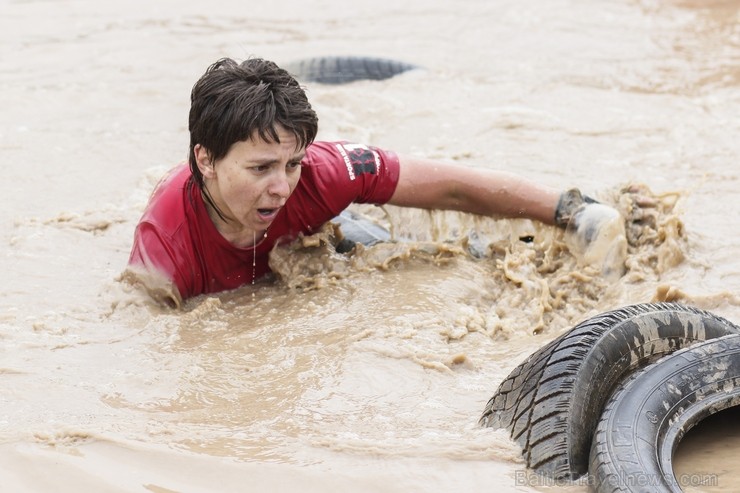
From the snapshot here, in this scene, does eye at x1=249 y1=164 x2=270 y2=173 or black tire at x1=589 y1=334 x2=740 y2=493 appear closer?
black tire at x1=589 y1=334 x2=740 y2=493

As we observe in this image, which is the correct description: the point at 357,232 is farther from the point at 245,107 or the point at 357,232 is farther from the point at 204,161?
the point at 245,107

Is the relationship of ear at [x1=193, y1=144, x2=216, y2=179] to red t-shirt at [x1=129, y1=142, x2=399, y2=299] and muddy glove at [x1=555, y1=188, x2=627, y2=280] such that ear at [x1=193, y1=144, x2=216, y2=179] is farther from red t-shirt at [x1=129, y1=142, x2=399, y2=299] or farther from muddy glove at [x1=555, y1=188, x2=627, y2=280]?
muddy glove at [x1=555, y1=188, x2=627, y2=280]

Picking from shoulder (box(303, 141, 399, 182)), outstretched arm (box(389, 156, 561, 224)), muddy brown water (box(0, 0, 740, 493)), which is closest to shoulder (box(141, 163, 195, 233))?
muddy brown water (box(0, 0, 740, 493))

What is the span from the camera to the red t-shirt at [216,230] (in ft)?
12.7

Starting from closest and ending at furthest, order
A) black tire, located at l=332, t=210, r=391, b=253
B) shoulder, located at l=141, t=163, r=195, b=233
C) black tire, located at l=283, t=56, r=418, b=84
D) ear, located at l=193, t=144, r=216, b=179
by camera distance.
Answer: ear, located at l=193, t=144, r=216, b=179, shoulder, located at l=141, t=163, r=195, b=233, black tire, located at l=332, t=210, r=391, b=253, black tire, located at l=283, t=56, r=418, b=84

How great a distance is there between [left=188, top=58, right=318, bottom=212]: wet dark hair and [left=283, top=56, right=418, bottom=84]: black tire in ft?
12.4

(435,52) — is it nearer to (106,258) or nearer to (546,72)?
(546,72)

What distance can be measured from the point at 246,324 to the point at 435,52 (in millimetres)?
4967

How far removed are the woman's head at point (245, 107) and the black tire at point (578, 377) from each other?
141cm

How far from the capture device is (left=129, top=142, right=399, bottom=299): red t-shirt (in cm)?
387

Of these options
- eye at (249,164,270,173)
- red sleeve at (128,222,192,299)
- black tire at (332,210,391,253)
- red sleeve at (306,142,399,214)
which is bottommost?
black tire at (332,210,391,253)

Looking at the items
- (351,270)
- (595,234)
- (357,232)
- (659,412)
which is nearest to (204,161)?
(351,270)

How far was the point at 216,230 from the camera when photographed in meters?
3.94

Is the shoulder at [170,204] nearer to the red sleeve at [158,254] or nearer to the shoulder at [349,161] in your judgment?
the red sleeve at [158,254]
